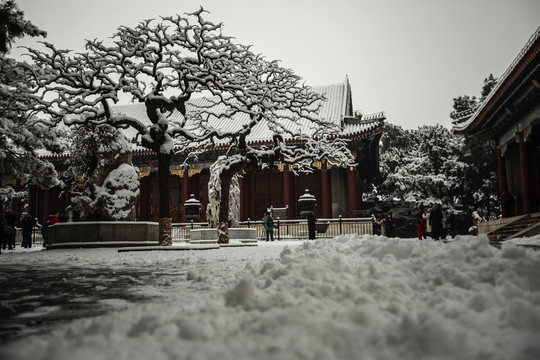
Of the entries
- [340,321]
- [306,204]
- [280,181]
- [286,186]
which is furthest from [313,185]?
[340,321]

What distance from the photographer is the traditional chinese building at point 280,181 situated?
24658mm

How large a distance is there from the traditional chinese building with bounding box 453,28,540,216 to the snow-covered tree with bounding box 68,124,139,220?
1207 centimetres

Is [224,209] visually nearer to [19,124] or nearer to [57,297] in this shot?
[19,124]

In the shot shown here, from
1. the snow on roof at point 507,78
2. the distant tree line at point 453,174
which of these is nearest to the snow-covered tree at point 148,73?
the snow on roof at point 507,78

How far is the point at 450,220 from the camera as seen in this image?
17.8 m

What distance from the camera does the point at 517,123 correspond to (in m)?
15.4

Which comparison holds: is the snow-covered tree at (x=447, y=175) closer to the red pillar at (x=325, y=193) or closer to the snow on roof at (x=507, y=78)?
the red pillar at (x=325, y=193)

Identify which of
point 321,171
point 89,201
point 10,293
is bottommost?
point 10,293

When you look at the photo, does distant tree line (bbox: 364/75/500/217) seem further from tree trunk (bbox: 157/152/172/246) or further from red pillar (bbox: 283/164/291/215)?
tree trunk (bbox: 157/152/172/246)

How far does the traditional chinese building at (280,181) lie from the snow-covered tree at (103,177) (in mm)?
9856

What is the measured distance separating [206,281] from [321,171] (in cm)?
2192

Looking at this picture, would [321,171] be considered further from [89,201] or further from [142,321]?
[142,321]

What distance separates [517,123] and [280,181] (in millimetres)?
14804

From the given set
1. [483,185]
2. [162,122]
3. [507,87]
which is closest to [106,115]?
[162,122]
